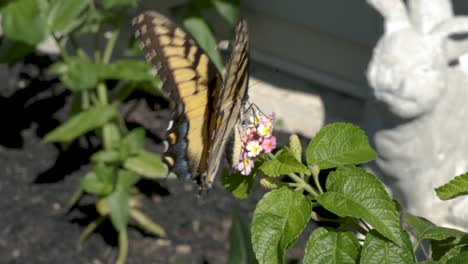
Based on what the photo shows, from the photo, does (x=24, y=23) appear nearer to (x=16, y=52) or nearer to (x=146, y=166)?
(x=16, y=52)

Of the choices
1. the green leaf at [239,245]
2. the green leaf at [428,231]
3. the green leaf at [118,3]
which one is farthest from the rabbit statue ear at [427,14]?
the green leaf at [428,231]

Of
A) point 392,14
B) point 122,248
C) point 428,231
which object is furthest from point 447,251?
point 122,248

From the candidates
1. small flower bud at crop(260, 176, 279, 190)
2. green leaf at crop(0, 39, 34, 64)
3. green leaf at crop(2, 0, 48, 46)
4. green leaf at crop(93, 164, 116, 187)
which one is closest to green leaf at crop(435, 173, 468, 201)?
small flower bud at crop(260, 176, 279, 190)

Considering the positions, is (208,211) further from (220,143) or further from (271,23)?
(220,143)

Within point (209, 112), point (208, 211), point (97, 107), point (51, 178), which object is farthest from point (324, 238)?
point (51, 178)

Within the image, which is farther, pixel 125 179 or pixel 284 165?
pixel 125 179

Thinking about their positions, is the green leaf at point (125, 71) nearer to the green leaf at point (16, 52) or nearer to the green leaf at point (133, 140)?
the green leaf at point (133, 140)
